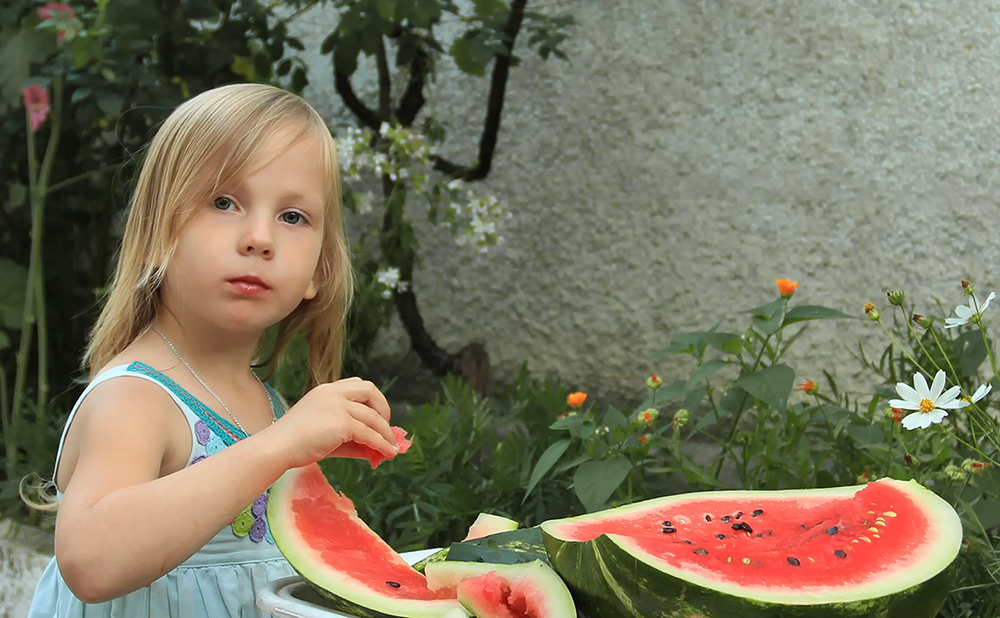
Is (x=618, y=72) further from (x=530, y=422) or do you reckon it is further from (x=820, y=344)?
(x=530, y=422)

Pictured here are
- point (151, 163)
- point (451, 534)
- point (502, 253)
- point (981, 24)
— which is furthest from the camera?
point (502, 253)

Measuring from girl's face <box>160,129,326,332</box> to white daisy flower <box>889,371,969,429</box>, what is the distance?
702 mm

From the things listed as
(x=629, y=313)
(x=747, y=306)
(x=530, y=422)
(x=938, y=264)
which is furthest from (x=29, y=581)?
(x=938, y=264)

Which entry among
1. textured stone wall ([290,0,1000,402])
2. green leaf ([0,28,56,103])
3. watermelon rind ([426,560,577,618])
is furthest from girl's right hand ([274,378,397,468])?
textured stone wall ([290,0,1000,402])

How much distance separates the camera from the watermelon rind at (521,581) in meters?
0.69

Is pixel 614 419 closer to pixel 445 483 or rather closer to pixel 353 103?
pixel 445 483

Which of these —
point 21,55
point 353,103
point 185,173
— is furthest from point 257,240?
point 353,103

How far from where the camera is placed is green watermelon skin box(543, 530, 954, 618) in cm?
67

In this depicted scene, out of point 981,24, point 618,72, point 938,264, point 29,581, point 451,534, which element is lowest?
point 29,581

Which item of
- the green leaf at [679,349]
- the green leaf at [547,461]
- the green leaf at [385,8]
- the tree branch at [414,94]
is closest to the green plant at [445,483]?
the green leaf at [547,461]

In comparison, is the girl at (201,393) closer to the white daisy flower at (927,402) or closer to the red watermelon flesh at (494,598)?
the red watermelon flesh at (494,598)

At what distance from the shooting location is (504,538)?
2.85ft

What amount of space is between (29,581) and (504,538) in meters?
1.39

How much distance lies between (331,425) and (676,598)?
0.36 meters
